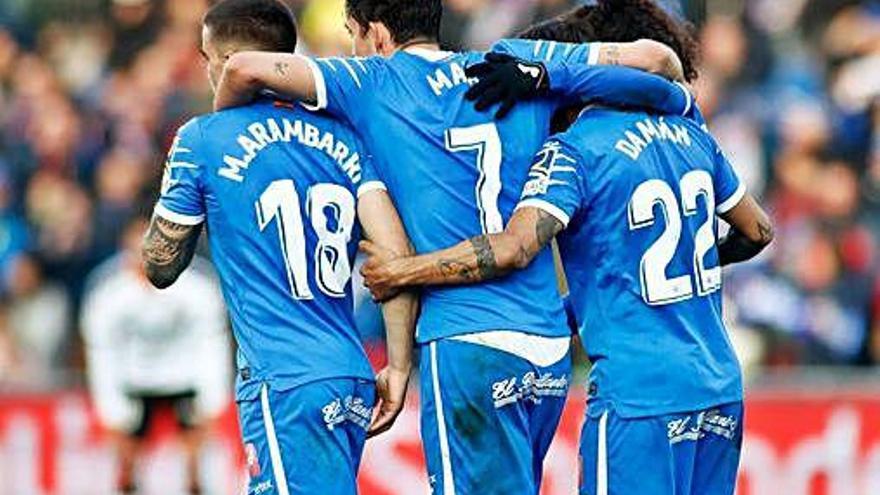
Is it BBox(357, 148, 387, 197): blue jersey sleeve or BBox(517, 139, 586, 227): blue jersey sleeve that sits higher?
BBox(357, 148, 387, 197): blue jersey sleeve

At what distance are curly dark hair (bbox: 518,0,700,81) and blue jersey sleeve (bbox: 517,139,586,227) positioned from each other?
63 cm

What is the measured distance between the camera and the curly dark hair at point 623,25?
8.02m

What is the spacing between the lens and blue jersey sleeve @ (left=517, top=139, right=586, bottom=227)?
24.4ft

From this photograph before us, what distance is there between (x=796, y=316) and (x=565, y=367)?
6.68 m

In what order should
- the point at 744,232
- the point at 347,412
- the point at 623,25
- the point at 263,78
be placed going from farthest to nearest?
the point at 744,232 → the point at 623,25 → the point at 347,412 → the point at 263,78

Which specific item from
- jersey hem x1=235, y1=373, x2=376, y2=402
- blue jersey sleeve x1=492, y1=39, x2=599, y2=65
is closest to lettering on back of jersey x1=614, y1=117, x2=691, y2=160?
blue jersey sleeve x1=492, y1=39, x2=599, y2=65

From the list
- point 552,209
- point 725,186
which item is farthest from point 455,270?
point 725,186

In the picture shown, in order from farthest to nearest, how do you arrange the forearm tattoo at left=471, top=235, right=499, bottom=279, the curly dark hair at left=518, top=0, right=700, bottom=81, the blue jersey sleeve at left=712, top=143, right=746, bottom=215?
the curly dark hair at left=518, top=0, right=700, bottom=81 < the blue jersey sleeve at left=712, top=143, right=746, bottom=215 < the forearm tattoo at left=471, top=235, right=499, bottom=279

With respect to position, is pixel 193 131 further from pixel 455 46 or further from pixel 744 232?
pixel 455 46

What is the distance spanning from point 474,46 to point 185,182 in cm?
748

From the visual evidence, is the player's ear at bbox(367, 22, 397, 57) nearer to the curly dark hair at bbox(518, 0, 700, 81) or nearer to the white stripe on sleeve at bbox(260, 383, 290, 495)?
the curly dark hair at bbox(518, 0, 700, 81)

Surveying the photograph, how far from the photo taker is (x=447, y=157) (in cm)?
757

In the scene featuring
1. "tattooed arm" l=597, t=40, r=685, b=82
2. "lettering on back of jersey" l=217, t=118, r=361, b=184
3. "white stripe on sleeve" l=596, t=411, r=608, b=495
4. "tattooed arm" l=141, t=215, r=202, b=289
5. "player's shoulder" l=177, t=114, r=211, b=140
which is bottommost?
"white stripe on sleeve" l=596, t=411, r=608, b=495

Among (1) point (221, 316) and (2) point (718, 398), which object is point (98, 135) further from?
(2) point (718, 398)
